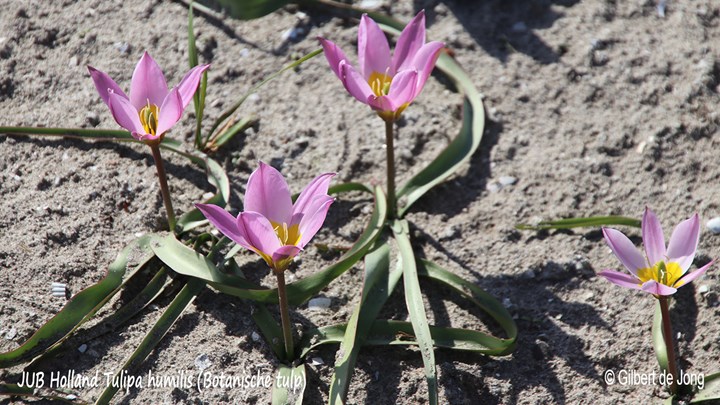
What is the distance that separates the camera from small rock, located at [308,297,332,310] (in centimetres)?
242

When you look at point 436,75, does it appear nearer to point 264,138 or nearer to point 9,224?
point 264,138

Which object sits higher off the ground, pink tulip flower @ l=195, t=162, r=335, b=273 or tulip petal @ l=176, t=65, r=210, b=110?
tulip petal @ l=176, t=65, r=210, b=110

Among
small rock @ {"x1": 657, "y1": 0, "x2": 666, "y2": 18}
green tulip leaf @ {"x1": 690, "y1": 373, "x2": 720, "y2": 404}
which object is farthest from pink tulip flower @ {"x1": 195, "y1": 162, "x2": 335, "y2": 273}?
small rock @ {"x1": 657, "y1": 0, "x2": 666, "y2": 18}

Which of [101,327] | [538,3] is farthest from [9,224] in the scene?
[538,3]

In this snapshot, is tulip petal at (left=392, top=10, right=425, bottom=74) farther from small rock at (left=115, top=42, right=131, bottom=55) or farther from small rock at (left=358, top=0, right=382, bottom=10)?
small rock at (left=115, top=42, right=131, bottom=55)

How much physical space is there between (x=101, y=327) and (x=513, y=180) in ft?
4.50

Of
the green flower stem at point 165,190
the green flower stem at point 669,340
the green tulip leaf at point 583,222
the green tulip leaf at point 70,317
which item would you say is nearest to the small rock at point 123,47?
the green flower stem at point 165,190

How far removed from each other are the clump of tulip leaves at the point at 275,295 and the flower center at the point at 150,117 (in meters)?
0.35

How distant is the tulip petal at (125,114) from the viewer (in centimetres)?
216

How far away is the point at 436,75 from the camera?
3.14m

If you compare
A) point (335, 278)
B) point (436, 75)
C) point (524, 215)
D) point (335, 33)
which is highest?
point (335, 33)

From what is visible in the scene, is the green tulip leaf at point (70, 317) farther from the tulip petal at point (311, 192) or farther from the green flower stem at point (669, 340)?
the green flower stem at point (669, 340)

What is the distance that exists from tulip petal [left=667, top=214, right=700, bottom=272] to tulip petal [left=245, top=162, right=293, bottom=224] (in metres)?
0.96

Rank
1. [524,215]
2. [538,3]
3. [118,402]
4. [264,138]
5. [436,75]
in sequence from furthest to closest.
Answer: [538,3] → [436,75] → [264,138] → [524,215] → [118,402]
